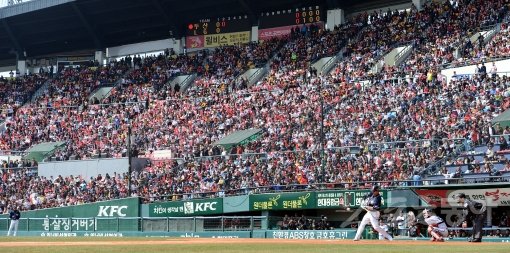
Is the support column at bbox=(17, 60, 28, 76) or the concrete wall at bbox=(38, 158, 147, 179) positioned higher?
the support column at bbox=(17, 60, 28, 76)

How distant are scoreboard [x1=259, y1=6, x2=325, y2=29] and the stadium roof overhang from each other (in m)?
0.34

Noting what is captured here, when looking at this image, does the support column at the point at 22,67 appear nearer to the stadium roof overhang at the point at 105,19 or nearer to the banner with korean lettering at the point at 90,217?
the stadium roof overhang at the point at 105,19

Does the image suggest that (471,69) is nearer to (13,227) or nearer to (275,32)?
(275,32)

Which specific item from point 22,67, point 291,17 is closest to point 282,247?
point 291,17

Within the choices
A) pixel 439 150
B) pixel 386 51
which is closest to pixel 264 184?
pixel 439 150

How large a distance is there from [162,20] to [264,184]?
25993mm

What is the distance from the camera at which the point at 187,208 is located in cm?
4309

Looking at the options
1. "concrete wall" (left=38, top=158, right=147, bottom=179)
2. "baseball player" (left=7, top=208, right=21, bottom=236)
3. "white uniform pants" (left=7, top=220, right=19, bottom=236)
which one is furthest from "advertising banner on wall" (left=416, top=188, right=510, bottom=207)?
"concrete wall" (left=38, top=158, right=147, bottom=179)

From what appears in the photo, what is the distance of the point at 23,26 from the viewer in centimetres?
6956

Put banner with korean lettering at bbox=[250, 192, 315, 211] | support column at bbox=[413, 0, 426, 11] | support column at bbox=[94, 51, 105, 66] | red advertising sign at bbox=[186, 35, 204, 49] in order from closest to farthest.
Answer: banner with korean lettering at bbox=[250, 192, 315, 211] < support column at bbox=[413, 0, 426, 11] < red advertising sign at bbox=[186, 35, 204, 49] < support column at bbox=[94, 51, 105, 66]

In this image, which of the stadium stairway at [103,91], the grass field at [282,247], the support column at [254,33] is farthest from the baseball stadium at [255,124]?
the stadium stairway at [103,91]

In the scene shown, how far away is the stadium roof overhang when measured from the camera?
61.4m

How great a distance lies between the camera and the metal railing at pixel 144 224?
121 ft

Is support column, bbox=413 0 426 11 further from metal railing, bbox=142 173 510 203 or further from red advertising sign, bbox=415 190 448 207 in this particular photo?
red advertising sign, bbox=415 190 448 207
